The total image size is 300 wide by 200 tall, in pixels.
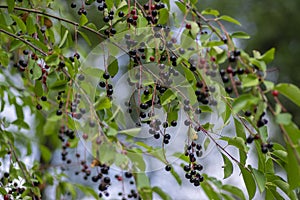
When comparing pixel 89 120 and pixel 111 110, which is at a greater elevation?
pixel 111 110

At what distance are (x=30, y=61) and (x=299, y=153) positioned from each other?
2.49 feet

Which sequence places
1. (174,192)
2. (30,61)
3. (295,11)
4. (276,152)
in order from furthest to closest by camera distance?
1. (295,11)
2. (174,192)
3. (30,61)
4. (276,152)

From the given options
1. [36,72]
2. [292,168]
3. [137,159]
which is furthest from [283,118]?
[36,72]

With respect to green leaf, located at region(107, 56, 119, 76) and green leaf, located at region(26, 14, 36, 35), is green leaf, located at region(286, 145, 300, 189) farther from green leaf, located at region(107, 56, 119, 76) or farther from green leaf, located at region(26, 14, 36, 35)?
green leaf, located at region(26, 14, 36, 35)

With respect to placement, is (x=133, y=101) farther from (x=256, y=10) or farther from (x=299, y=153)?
(x=256, y=10)

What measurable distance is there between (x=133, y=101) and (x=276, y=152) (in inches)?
13.8

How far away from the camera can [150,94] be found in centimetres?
116

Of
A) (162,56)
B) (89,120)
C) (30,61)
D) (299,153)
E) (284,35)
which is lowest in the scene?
(299,153)

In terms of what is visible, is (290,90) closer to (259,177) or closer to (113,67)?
(259,177)

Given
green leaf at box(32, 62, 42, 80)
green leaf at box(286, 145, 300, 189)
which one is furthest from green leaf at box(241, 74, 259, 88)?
green leaf at box(32, 62, 42, 80)

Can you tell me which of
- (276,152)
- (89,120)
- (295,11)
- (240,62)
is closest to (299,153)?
(240,62)

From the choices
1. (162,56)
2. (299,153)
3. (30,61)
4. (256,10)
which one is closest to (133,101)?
(162,56)

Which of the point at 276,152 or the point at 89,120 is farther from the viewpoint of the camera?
the point at 276,152

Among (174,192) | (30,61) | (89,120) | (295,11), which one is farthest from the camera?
(295,11)
